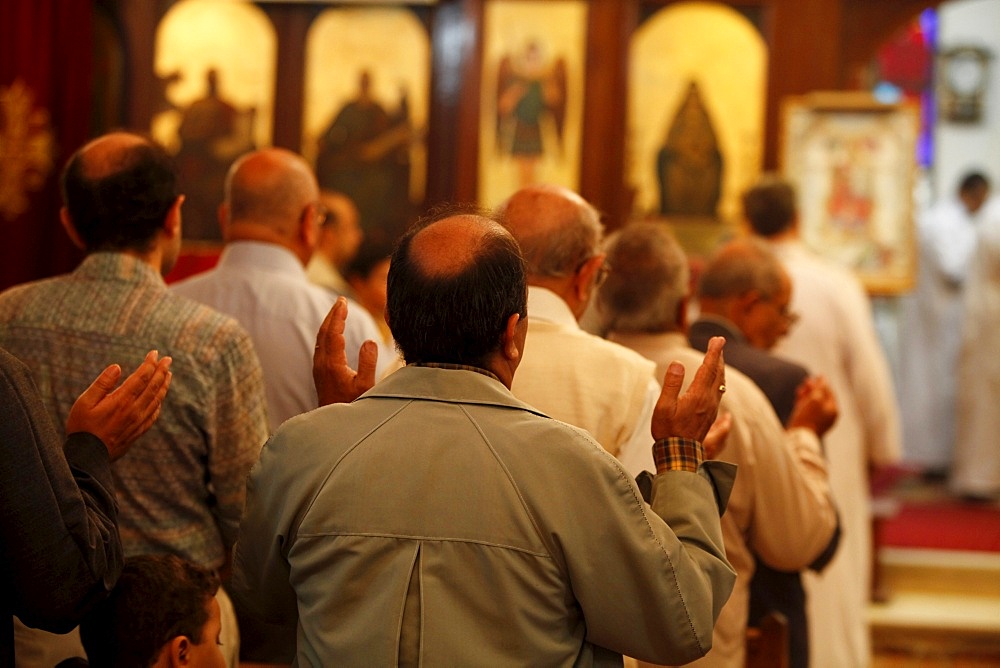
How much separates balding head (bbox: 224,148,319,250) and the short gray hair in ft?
3.01

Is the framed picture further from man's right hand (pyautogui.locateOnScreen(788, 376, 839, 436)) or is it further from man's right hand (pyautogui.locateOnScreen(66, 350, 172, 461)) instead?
man's right hand (pyautogui.locateOnScreen(66, 350, 172, 461))

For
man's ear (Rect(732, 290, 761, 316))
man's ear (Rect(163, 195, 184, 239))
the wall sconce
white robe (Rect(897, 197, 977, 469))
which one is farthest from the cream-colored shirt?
the wall sconce

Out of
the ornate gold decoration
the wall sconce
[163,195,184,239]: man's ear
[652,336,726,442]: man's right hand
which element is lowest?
[652,336,726,442]: man's right hand

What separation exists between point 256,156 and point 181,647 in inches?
64.2

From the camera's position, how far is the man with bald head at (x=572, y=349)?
8.53 feet

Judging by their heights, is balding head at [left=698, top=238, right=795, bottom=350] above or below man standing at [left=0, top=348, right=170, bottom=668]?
above

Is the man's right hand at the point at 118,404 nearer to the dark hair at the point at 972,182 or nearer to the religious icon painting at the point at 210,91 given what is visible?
the religious icon painting at the point at 210,91

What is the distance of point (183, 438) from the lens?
2.81 m

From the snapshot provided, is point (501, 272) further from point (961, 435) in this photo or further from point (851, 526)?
point (961, 435)

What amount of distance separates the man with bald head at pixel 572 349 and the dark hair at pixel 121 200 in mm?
727

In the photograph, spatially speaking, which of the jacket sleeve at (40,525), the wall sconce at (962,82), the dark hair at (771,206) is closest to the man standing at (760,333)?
the dark hair at (771,206)

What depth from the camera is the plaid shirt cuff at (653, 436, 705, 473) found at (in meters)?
2.10

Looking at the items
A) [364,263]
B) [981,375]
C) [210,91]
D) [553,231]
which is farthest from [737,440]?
[981,375]

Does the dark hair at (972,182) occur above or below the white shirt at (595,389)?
above
